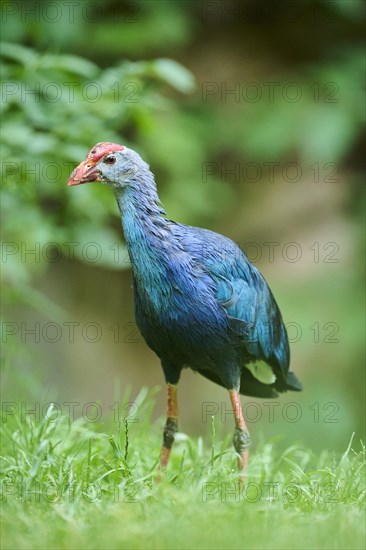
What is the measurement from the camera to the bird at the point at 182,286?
4.16 m

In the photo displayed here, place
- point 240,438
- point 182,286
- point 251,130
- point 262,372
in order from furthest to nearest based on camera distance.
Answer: point 251,130, point 262,372, point 240,438, point 182,286

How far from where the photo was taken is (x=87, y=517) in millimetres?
3545

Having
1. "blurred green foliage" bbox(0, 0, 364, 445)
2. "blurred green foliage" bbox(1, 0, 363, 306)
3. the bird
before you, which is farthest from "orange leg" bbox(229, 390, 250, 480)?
"blurred green foliage" bbox(0, 0, 364, 445)

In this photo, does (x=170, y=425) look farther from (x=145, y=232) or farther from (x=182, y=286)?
(x=145, y=232)

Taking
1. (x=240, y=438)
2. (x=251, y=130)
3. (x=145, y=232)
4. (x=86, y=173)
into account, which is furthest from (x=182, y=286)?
(x=251, y=130)

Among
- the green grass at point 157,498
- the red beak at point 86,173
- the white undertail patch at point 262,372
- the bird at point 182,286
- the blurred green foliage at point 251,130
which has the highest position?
the blurred green foliage at point 251,130

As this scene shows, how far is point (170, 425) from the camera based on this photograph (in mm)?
4574

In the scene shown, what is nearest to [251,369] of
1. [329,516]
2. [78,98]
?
[329,516]

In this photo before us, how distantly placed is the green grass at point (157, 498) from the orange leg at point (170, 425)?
10cm

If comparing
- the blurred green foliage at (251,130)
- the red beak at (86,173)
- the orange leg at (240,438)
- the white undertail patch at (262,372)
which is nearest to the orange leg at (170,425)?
the orange leg at (240,438)

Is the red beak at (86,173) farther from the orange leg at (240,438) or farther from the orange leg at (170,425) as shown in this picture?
the orange leg at (240,438)

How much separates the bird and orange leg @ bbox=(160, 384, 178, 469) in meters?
0.04

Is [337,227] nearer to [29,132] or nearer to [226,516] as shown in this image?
[29,132]

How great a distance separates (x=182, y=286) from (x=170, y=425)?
0.81 metres
